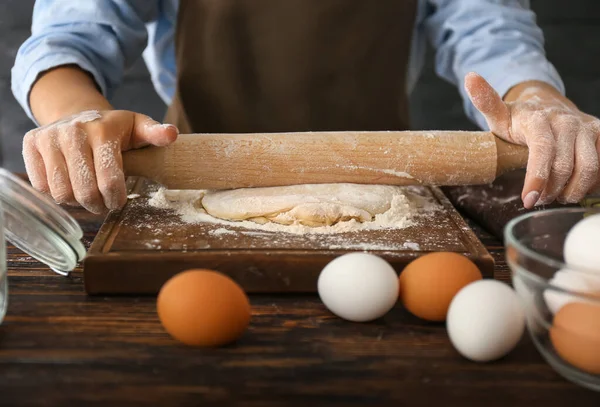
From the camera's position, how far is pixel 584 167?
115cm

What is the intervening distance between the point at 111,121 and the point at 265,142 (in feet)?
0.90

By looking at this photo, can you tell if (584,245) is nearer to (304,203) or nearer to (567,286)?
(567,286)

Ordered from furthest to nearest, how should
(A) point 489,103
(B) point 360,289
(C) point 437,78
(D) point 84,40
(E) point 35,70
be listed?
(C) point 437,78 → (D) point 84,40 → (E) point 35,70 → (A) point 489,103 → (B) point 360,289

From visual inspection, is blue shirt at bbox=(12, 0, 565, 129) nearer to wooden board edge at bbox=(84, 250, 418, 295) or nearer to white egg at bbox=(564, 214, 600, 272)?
wooden board edge at bbox=(84, 250, 418, 295)

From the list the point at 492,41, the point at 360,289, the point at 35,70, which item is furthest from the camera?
the point at 492,41

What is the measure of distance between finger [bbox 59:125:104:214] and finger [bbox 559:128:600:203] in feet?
2.78

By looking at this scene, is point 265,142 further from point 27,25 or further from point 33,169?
point 27,25

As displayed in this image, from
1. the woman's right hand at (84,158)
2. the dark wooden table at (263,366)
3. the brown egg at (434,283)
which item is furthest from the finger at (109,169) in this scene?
the brown egg at (434,283)

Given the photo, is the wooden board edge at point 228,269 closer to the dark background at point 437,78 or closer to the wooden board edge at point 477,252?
the wooden board edge at point 477,252

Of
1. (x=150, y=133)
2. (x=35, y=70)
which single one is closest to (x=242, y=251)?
(x=150, y=133)

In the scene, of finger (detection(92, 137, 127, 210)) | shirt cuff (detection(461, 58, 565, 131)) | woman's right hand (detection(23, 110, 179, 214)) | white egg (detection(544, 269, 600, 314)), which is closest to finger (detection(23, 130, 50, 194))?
woman's right hand (detection(23, 110, 179, 214))

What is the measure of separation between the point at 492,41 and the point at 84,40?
1.06 meters

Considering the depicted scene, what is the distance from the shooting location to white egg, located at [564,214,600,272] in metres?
0.73

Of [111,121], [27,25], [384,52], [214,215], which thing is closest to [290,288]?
[214,215]
